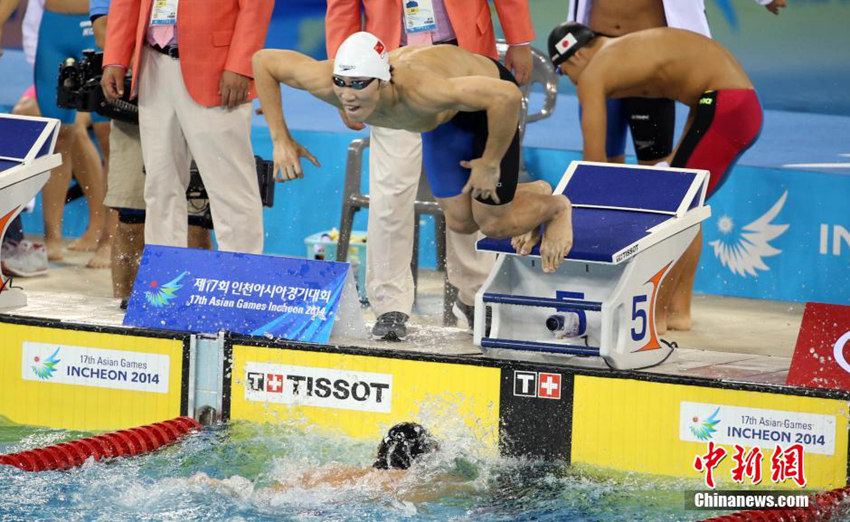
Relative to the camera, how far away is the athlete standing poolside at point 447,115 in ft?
12.6

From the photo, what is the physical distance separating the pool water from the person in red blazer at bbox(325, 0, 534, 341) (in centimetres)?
70

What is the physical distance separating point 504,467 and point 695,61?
2.07m

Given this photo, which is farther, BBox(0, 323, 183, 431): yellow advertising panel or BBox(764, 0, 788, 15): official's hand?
BBox(764, 0, 788, 15): official's hand

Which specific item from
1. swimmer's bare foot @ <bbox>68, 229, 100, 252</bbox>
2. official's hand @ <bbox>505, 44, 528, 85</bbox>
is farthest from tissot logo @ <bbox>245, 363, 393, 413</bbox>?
swimmer's bare foot @ <bbox>68, 229, 100, 252</bbox>

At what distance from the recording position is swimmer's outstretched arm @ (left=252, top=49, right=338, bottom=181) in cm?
400

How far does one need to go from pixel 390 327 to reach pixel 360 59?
1388mm

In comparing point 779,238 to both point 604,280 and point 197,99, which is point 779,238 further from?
point 197,99

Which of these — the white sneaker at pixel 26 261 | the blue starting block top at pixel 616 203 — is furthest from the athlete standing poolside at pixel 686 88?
the white sneaker at pixel 26 261

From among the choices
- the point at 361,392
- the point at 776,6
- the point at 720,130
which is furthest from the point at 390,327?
the point at 776,6

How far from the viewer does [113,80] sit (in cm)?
543

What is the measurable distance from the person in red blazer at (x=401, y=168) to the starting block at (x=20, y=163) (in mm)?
1267

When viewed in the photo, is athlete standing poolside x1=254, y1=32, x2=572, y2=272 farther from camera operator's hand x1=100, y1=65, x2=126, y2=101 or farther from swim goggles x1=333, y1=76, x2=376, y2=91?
camera operator's hand x1=100, y1=65, x2=126, y2=101

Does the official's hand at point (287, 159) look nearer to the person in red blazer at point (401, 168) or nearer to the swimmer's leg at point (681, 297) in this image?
the person in red blazer at point (401, 168)

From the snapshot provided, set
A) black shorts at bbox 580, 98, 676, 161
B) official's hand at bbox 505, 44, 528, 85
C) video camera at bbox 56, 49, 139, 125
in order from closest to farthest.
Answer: official's hand at bbox 505, 44, 528, 85, video camera at bbox 56, 49, 139, 125, black shorts at bbox 580, 98, 676, 161
